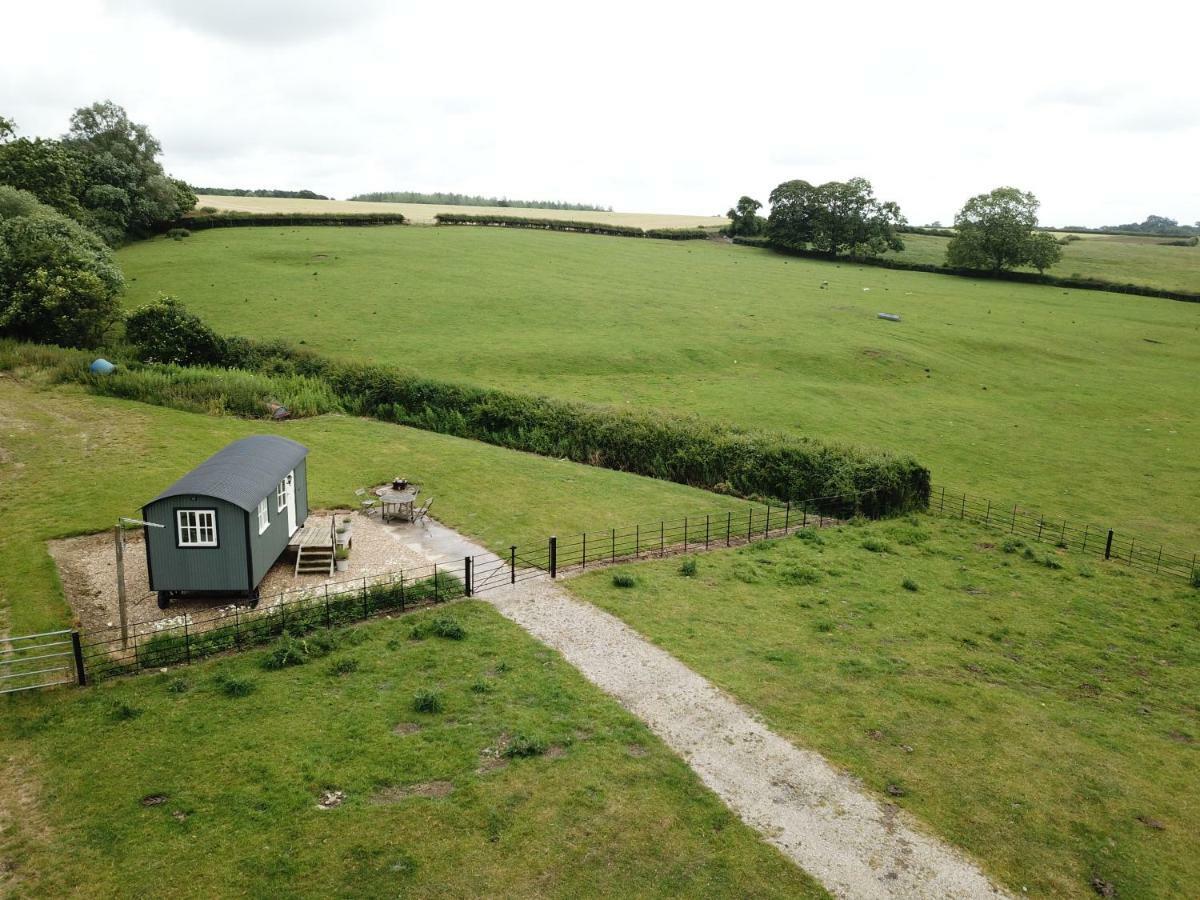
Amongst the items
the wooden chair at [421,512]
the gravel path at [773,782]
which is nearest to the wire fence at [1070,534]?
the gravel path at [773,782]

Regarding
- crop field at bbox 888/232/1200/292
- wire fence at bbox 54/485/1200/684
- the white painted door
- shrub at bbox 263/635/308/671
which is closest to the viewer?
shrub at bbox 263/635/308/671

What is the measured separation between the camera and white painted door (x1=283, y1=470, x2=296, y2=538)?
28.1 meters

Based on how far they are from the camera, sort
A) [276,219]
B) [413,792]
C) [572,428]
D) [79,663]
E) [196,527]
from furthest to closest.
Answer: [276,219]
[572,428]
[196,527]
[79,663]
[413,792]

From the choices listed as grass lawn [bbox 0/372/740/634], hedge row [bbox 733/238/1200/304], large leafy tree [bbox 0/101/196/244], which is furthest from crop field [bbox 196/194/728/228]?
grass lawn [bbox 0/372/740/634]

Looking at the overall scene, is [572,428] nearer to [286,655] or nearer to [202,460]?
[202,460]

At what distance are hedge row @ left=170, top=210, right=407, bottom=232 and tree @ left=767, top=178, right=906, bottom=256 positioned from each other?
56.5m

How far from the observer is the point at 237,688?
1942 cm

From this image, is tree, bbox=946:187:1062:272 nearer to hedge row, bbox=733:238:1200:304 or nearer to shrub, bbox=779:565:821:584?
hedge row, bbox=733:238:1200:304

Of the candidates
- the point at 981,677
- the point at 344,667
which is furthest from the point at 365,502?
the point at 981,677

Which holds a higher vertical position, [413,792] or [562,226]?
[562,226]

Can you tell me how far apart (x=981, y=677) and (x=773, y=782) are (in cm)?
915

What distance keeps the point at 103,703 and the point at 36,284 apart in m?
46.6

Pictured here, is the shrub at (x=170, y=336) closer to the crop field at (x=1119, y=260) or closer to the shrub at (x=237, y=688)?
the shrub at (x=237, y=688)

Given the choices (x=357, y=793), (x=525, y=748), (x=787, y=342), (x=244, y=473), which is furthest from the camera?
(x=787, y=342)
